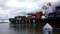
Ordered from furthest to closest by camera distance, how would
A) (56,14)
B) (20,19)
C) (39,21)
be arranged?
(20,19)
(39,21)
(56,14)

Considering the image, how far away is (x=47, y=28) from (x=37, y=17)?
74127 millimetres

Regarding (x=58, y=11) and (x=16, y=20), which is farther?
(x=16, y=20)

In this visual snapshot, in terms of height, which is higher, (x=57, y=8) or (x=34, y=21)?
(x=57, y=8)

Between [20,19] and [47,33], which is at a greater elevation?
[47,33]

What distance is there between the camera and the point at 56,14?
245 feet

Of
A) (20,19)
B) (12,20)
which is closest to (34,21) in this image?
(20,19)

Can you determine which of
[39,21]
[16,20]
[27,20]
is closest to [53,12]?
[39,21]

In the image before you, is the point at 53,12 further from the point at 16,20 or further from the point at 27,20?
the point at 16,20

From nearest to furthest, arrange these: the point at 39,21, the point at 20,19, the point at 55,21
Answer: the point at 55,21 → the point at 39,21 → the point at 20,19

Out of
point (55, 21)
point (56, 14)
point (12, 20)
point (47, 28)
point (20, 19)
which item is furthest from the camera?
point (12, 20)

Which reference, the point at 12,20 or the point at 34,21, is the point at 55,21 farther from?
the point at 12,20

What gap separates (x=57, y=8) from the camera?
7919 cm

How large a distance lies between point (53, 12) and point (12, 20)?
29.7m

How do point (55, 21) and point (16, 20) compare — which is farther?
point (16, 20)
